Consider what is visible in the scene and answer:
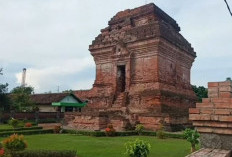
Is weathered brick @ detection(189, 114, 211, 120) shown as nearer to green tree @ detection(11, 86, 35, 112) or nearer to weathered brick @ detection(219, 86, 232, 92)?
weathered brick @ detection(219, 86, 232, 92)

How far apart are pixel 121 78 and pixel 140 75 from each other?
222cm

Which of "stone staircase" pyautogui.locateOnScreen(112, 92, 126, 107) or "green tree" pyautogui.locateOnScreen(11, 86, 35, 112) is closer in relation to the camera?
"stone staircase" pyautogui.locateOnScreen(112, 92, 126, 107)

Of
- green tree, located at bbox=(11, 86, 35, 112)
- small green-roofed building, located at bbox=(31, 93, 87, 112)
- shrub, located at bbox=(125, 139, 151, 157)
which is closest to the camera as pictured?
shrub, located at bbox=(125, 139, 151, 157)

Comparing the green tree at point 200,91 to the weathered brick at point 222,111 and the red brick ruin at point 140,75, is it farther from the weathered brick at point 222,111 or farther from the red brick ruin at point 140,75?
the weathered brick at point 222,111

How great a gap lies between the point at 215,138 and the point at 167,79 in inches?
684

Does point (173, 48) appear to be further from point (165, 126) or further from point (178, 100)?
point (165, 126)

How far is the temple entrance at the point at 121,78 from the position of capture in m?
22.4

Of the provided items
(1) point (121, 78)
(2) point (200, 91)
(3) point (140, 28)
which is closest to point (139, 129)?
(1) point (121, 78)

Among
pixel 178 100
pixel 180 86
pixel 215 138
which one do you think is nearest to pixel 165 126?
pixel 178 100

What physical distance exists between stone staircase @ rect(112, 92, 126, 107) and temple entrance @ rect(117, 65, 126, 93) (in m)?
0.78

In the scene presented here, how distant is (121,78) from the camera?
22688mm

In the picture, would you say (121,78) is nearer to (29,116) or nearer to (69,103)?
(29,116)

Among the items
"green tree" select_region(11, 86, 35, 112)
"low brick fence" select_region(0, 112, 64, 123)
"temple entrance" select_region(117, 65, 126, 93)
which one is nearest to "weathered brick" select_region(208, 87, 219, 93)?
"temple entrance" select_region(117, 65, 126, 93)

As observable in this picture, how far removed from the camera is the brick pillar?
361 centimetres
